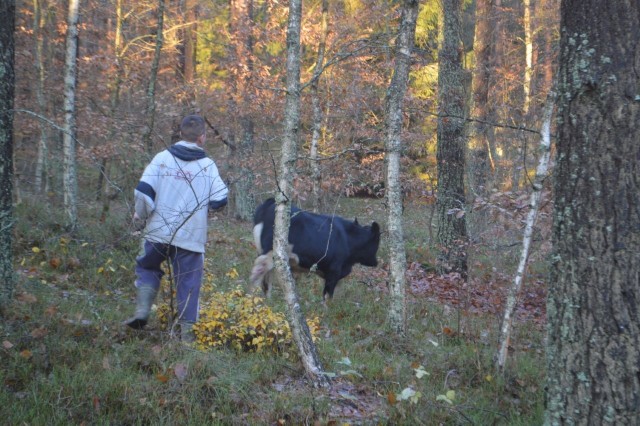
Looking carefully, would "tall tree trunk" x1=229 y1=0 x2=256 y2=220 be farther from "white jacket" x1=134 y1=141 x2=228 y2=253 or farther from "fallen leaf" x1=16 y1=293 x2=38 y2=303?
"white jacket" x1=134 y1=141 x2=228 y2=253

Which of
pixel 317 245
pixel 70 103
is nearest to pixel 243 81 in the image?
pixel 70 103

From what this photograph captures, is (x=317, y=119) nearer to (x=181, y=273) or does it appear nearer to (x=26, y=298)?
(x=181, y=273)

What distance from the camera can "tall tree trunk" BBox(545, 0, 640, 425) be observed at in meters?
3.43

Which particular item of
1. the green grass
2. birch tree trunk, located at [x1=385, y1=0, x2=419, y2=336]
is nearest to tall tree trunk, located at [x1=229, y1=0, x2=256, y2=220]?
the green grass

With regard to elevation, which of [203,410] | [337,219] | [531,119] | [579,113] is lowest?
[203,410]

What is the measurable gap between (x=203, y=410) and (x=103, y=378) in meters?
0.89

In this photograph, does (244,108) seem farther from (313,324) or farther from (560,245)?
(560,245)

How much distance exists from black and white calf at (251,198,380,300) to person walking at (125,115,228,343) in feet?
7.56

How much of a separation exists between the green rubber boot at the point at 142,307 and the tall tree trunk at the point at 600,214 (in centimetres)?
386

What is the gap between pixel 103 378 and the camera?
4.52 metres

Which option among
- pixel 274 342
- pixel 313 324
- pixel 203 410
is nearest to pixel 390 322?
pixel 313 324

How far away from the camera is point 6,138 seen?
19.3 feet

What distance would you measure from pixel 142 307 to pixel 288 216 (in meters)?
1.77

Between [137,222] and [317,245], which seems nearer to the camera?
[137,222]
